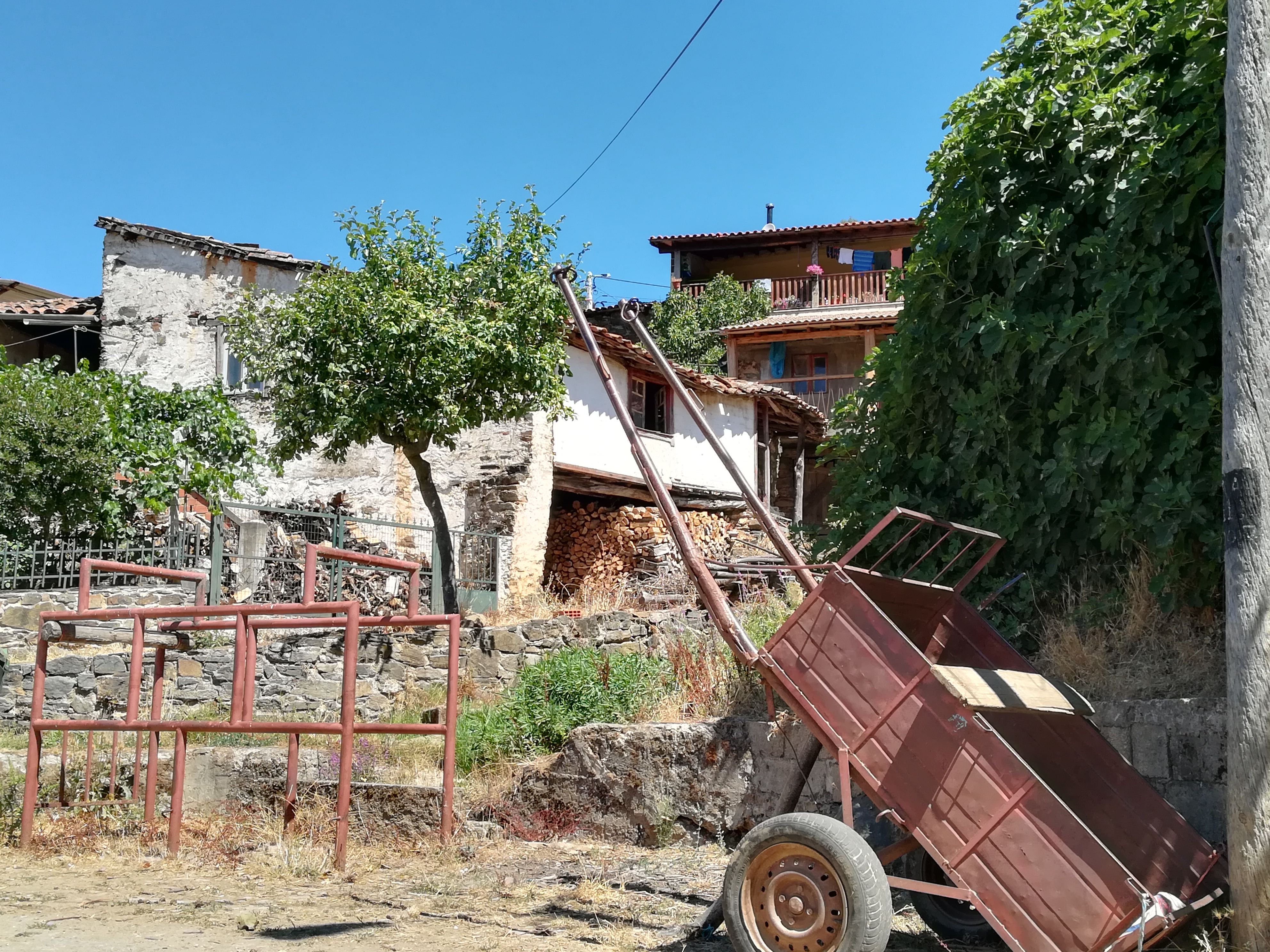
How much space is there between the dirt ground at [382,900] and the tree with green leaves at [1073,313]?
262 cm

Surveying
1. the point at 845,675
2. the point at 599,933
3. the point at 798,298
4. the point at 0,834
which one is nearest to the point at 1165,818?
the point at 845,675

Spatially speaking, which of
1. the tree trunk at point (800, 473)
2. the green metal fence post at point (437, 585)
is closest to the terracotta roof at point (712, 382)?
the tree trunk at point (800, 473)

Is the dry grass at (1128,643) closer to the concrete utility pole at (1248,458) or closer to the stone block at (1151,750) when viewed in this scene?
the stone block at (1151,750)

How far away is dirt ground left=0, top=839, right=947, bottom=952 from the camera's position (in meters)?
5.34

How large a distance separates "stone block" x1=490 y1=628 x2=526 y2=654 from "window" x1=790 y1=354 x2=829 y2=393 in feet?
59.3

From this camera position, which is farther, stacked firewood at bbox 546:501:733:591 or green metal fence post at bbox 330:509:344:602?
stacked firewood at bbox 546:501:733:591

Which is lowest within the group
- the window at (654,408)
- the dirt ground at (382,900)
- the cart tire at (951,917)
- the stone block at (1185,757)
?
the dirt ground at (382,900)

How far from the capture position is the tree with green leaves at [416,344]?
14500 millimetres

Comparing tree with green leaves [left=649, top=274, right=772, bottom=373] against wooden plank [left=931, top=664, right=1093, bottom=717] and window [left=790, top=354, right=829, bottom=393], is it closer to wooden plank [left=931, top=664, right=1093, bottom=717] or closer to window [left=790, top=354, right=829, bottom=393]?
window [left=790, top=354, right=829, bottom=393]

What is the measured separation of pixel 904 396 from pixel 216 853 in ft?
18.1

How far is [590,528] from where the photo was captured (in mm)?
20766

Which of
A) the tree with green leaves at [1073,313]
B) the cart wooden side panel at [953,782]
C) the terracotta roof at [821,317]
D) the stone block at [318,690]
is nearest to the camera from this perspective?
the cart wooden side panel at [953,782]

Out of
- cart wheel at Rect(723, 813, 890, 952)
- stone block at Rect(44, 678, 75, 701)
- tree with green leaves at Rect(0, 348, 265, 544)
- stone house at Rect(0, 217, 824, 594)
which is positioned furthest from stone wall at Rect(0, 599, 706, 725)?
cart wheel at Rect(723, 813, 890, 952)

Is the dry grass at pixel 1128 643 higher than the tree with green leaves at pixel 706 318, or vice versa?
the tree with green leaves at pixel 706 318
